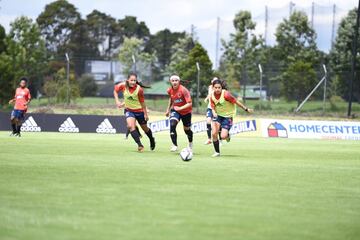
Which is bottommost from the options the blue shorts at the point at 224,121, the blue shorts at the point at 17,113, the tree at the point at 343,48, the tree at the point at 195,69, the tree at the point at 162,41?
the blue shorts at the point at 17,113

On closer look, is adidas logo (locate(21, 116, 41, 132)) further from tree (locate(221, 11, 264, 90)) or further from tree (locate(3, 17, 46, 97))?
tree (locate(221, 11, 264, 90))

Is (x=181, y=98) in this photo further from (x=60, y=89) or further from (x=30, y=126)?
(x=60, y=89)

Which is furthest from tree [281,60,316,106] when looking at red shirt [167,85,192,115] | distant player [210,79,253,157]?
distant player [210,79,253,157]

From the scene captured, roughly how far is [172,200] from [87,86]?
44838 mm

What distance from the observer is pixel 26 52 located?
5875 centimetres

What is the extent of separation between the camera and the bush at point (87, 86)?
49.6 meters

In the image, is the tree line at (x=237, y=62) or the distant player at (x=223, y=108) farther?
the tree line at (x=237, y=62)

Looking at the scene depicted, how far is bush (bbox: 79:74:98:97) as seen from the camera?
4959 cm

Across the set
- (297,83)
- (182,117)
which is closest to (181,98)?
(182,117)

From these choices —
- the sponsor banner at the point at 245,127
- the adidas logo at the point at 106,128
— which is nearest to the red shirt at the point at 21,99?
the adidas logo at the point at 106,128

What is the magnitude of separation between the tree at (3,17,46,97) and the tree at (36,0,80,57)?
36.7 metres

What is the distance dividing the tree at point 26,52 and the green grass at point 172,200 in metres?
34.2

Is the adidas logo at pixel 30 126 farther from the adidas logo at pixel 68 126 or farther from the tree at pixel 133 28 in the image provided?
the tree at pixel 133 28

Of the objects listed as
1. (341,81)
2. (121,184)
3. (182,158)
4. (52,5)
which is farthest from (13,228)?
(52,5)
